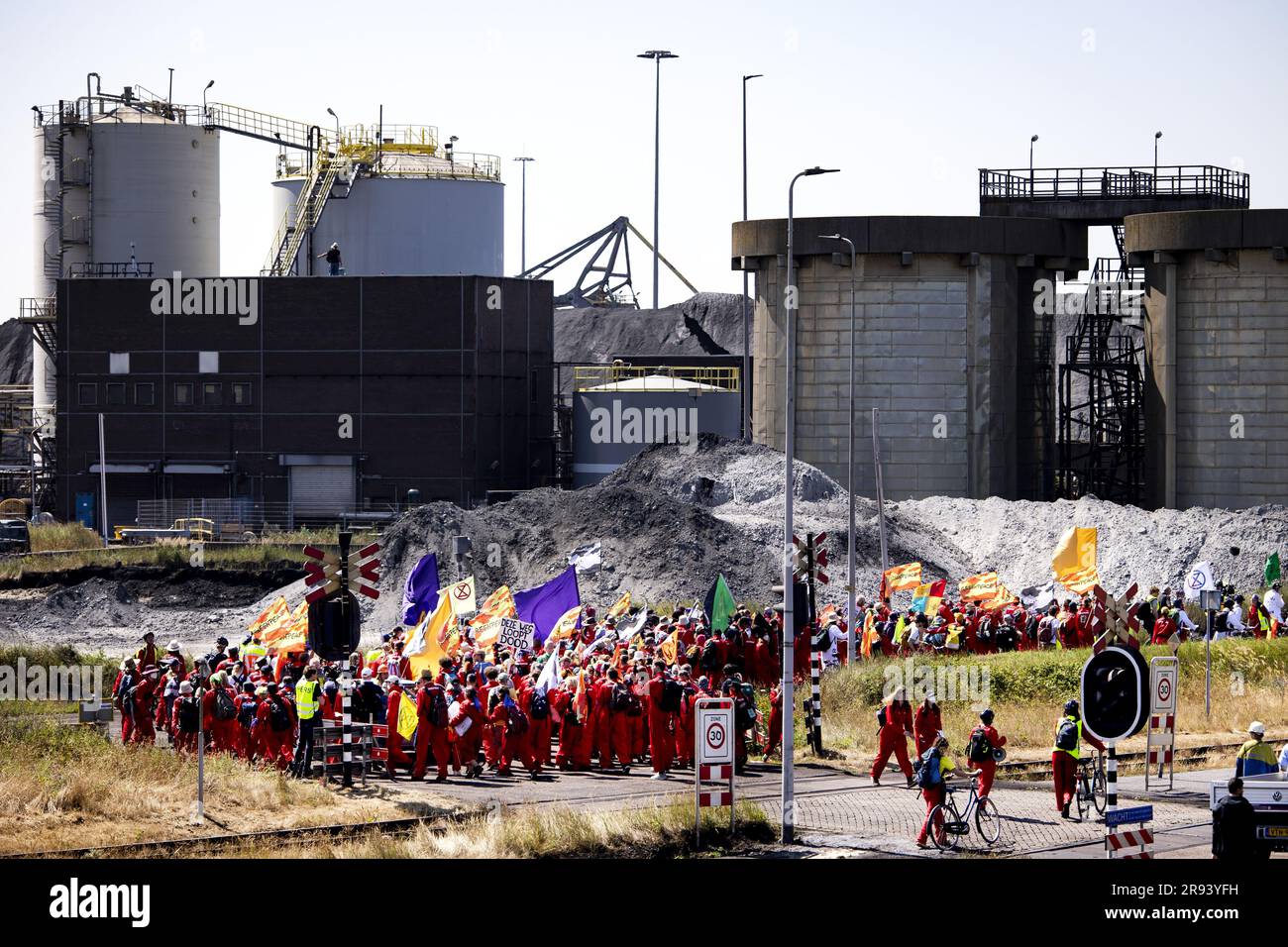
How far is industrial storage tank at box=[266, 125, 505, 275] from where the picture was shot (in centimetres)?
7744

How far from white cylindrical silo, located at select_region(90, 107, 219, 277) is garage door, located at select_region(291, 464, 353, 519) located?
14.0 metres

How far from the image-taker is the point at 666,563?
50.9 meters

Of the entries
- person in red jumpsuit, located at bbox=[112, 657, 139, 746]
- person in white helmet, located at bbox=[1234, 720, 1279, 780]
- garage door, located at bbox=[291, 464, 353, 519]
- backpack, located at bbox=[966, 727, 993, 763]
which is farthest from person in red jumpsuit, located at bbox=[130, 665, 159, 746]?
garage door, located at bbox=[291, 464, 353, 519]

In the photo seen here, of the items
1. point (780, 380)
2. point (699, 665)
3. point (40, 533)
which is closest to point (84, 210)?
point (40, 533)

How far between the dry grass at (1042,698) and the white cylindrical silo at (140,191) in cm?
5103

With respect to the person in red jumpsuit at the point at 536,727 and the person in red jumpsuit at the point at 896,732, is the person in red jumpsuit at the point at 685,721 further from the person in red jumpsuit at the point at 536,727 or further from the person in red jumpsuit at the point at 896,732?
the person in red jumpsuit at the point at 896,732

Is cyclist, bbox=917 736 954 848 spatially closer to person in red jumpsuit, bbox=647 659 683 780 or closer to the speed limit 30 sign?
the speed limit 30 sign

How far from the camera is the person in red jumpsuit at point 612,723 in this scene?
27.9 metres

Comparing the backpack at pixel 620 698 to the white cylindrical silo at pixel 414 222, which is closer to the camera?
the backpack at pixel 620 698

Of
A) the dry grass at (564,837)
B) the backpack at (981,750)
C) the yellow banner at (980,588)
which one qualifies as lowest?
the dry grass at (564,837)

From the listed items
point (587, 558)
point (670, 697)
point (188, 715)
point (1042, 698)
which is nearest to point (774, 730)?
point (670, 697)

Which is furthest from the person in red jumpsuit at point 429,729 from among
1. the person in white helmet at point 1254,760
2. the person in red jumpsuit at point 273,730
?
the person in white helmet at point 1254,760
